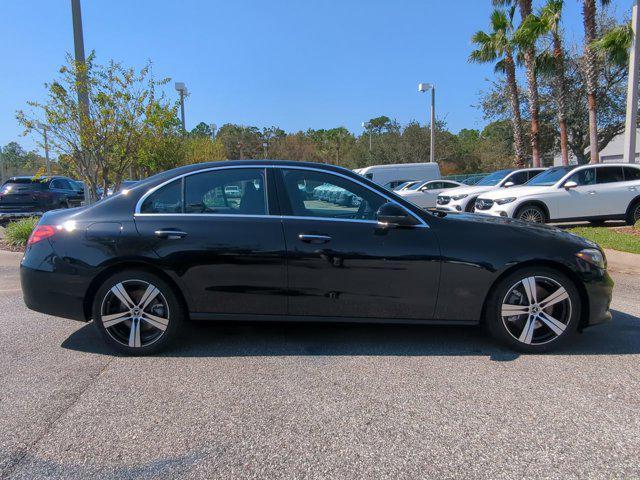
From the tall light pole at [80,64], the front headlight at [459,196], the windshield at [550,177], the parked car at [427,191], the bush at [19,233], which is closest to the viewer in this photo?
the tall light pole at [80,64]

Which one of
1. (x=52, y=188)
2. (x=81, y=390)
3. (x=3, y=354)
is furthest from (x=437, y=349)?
(x=52, y=188)

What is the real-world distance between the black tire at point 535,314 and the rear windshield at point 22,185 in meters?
13.6

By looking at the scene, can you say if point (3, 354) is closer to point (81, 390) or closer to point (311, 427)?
point (81, 390)

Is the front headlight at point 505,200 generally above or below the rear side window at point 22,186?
below

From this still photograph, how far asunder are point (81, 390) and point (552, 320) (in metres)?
3.71

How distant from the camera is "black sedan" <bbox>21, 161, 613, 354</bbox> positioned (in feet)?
12.5

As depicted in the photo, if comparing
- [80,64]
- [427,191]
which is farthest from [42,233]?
[427,191]

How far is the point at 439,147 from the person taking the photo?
44156mm

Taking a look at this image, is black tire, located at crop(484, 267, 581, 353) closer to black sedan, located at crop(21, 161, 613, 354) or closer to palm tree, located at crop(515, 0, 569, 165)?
black sedan, located at crop(21, 161, 613, 354)

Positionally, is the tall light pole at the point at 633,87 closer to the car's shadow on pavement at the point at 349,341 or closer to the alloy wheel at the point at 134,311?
the car's shadow on pavement at the point at 349,341

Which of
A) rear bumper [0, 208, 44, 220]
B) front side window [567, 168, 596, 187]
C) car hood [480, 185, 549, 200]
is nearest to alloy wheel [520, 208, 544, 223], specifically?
car hood [480, 185, 549, 200]

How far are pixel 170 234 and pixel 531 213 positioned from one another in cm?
920

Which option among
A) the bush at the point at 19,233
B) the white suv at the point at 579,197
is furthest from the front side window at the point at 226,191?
the white suv at the point at 579,197

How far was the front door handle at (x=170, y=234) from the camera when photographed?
3.86 m
